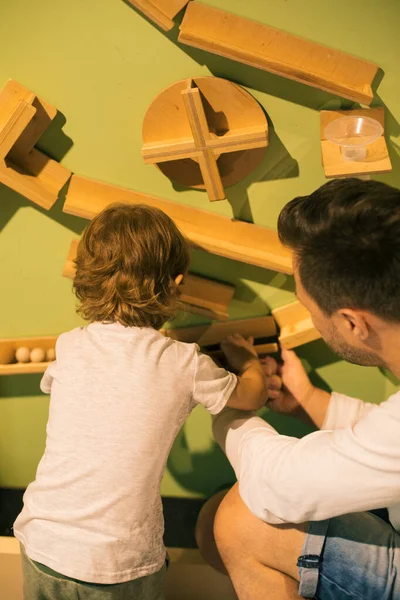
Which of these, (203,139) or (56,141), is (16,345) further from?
(203,139)

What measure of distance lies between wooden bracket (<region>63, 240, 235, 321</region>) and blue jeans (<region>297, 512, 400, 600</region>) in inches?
16.9

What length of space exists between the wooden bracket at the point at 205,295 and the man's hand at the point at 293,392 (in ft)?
0.48

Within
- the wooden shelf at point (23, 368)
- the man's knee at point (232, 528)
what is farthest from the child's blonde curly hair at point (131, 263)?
the man's knee at point (232, 528)

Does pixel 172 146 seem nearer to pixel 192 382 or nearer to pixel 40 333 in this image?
pixel 192 382

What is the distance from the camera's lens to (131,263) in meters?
1.08

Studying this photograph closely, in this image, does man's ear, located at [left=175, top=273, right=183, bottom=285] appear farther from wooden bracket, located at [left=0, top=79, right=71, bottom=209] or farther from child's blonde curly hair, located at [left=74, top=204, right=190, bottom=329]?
wooden bracket, located at [left=0, top=79, right=71, bottom=209]

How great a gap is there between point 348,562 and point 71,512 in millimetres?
443

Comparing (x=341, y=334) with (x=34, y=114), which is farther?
(x=34, y=114)

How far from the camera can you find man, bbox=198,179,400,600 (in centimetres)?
86

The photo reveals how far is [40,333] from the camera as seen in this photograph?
4.46 ft

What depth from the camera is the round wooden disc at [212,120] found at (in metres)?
1.07

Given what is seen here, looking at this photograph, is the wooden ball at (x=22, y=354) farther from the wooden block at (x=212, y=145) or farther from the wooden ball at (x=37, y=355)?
the wooden block at (x=212, y=145)

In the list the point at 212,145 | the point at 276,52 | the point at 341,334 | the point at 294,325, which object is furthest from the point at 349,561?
the point at 276,52

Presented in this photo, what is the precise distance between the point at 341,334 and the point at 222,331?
37 centimetres
